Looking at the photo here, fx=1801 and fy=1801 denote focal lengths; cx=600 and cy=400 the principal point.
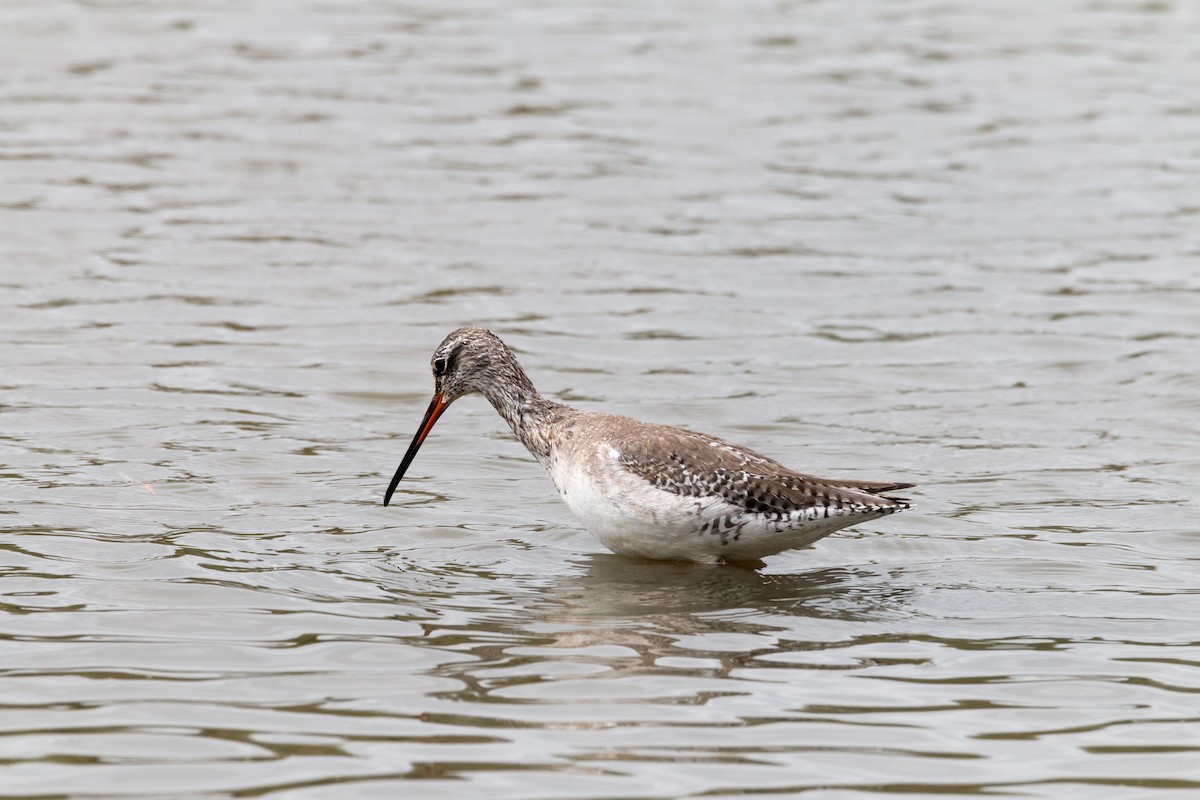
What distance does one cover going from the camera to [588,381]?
14531 millimetres

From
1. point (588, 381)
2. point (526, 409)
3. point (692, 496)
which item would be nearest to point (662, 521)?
point (692, 496)

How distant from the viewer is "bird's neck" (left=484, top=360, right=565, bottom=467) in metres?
11.1

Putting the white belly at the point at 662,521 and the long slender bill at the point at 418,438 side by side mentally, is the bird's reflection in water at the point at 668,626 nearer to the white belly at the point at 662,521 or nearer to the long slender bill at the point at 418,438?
the white belly at the point at 662,521

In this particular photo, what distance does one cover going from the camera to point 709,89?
2294 centimetres

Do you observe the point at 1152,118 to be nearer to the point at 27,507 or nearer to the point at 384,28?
the point at 384,28

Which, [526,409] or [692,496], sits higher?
[526,409]

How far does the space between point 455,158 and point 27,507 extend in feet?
32.8

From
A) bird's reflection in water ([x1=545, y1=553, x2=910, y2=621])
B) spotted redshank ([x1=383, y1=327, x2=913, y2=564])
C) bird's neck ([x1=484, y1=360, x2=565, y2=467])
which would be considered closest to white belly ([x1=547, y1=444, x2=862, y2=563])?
spotted redshank ([x1=383, y1=327, x2=913, y2=564])

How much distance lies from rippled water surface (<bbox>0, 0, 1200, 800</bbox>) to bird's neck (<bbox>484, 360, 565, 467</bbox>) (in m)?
0.59

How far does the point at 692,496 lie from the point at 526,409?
148 centimetres

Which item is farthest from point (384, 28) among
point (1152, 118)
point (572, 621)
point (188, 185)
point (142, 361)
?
point (572, 621)

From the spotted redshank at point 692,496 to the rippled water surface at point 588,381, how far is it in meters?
0.29

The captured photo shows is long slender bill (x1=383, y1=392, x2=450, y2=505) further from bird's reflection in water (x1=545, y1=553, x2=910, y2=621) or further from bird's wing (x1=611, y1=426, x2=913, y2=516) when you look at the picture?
bird's wing (x1=611, y1=426, x2=913, y2=516)

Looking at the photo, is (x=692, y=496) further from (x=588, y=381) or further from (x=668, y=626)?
(x=588, y=381)
